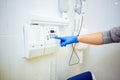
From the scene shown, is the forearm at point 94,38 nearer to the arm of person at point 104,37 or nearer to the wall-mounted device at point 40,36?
the arm of person at point 104,37

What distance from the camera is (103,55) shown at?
1.66m

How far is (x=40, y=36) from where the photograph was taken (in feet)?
3.39

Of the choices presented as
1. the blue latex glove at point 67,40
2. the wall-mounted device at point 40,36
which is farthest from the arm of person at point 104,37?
the wall-mounted device at point 40,36

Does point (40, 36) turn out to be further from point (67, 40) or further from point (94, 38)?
point (94, 38)

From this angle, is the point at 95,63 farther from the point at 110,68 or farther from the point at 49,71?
the point at 49,71

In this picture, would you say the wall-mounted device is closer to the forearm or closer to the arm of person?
the arm of person

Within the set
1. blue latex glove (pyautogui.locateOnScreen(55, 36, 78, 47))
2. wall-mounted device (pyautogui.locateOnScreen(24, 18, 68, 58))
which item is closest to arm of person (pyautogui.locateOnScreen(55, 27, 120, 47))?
blue latex glove (pyautogui.locateOnScreen(55, 36, 78, 47))

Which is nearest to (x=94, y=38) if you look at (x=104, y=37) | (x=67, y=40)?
(x=104, y=37)

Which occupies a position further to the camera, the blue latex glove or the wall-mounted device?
the blue latex glove

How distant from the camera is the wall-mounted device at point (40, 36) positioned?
954 millimetres

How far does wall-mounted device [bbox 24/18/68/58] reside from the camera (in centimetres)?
95

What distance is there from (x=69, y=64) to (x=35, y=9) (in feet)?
2.64

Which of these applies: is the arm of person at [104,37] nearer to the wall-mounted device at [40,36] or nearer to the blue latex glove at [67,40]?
the blue latex glove at [67,40]

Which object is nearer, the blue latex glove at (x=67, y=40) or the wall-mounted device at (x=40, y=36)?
the wall-mounted device at (x=40, y=36)
